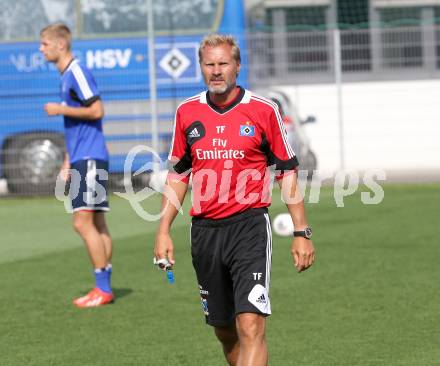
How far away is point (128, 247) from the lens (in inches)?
564

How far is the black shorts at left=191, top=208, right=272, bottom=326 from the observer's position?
6.62 m

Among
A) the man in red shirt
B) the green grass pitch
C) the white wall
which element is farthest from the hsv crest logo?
the white wall

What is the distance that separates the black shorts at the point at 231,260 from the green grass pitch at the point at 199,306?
1.19 m

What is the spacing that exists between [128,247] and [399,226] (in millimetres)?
3434

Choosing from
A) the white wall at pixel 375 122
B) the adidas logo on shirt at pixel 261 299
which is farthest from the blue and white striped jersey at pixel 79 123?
the white wall at pixel 375 122

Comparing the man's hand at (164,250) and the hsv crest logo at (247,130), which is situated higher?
the hsv crest logo at (247,130)

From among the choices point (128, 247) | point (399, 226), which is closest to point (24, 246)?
point (128, 247)

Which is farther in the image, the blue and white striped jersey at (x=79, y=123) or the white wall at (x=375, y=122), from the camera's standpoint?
the white wall at (x=375, y=122)

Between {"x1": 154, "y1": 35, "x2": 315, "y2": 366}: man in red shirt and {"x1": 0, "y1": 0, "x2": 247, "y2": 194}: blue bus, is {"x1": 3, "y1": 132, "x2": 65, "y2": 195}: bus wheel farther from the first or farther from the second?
{"x1": 154, "y1": 35, "x2": 315, "y2": 366}: man in red shirt

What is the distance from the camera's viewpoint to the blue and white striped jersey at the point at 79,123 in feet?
34.5

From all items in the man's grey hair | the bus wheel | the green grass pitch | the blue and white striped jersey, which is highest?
the man's grey hair

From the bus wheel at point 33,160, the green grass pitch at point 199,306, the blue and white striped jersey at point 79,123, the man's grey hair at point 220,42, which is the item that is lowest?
the green grass pitch at point 199,306

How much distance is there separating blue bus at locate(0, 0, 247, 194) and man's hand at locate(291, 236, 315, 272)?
1459 centimetres

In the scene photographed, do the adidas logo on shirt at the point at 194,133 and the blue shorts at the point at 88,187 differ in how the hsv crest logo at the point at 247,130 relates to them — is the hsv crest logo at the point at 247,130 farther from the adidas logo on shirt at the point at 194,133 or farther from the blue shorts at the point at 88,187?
the blue shorts at the point at 88,187
